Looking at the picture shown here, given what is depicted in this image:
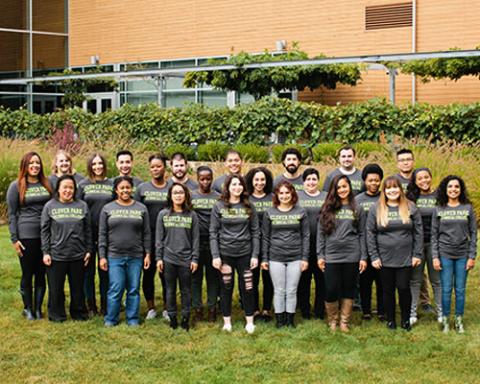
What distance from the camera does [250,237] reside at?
8031mm

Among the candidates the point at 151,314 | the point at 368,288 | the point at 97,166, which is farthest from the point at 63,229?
the point at 368,288

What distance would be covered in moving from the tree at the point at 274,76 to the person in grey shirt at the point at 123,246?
46.6 feet

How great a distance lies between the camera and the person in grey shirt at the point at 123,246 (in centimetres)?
798

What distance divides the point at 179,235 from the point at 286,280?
1141mm

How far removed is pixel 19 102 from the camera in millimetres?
31391

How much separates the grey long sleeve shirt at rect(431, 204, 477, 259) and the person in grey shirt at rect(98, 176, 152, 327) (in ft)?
9.31

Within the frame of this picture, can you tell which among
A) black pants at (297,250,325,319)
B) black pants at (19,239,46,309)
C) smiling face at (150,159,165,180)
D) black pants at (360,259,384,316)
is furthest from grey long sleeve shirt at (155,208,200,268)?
black pants at (360,259,384,316)

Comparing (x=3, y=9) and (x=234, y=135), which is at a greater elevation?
(x=3, y=9)

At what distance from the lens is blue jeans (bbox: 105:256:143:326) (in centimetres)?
802

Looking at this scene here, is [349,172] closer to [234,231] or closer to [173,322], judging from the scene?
Answer: [234,231]

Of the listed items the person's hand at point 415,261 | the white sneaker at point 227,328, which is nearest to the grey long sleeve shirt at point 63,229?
the white sneaker at point 227,328

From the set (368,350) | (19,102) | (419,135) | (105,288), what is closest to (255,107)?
(419,135)

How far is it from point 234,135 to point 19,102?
15.3 metres

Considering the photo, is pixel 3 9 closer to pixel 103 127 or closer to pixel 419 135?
pixel 103 127
